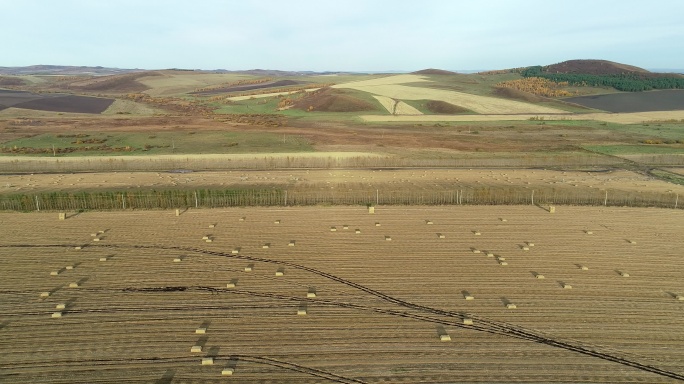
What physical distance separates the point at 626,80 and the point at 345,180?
100 metres

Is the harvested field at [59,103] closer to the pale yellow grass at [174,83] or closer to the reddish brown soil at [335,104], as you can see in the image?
the pale yellow grass at [174,83]

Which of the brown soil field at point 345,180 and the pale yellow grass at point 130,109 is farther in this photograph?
the pale yellow grass at point 130,109

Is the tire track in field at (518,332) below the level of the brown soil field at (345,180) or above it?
below

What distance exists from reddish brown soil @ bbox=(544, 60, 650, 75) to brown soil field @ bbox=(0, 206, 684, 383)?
11160 cm

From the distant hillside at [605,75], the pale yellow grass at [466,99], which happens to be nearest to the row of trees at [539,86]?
the distant hillside at [605,75]

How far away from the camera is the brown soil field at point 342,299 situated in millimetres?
12867

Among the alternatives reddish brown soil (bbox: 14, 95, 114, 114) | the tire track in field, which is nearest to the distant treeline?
reddish brown soil (bbox: 14, 95, 114, 114)

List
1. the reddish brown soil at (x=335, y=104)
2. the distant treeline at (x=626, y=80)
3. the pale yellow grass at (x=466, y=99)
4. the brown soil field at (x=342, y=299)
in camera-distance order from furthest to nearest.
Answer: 1. the distant treeline at (x=626, y=80)
2. the reddish brown soil at (x=335, y=104)
3. the pale yellow grass at (x=466, y=99)
4. the brown soil field at (x=342, y=299)

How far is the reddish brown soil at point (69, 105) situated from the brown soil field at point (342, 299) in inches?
2478

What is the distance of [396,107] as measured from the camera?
8188 centimetres

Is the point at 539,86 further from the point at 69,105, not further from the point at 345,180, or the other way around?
the point at 69,105

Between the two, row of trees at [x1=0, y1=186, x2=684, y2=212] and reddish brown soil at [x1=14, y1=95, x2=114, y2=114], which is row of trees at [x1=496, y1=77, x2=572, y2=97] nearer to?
row of trees at [x1=0, y1=186, x2=684, y2=212]

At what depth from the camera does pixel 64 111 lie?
7719cm

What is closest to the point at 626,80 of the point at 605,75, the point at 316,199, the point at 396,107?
the point at 605,75
